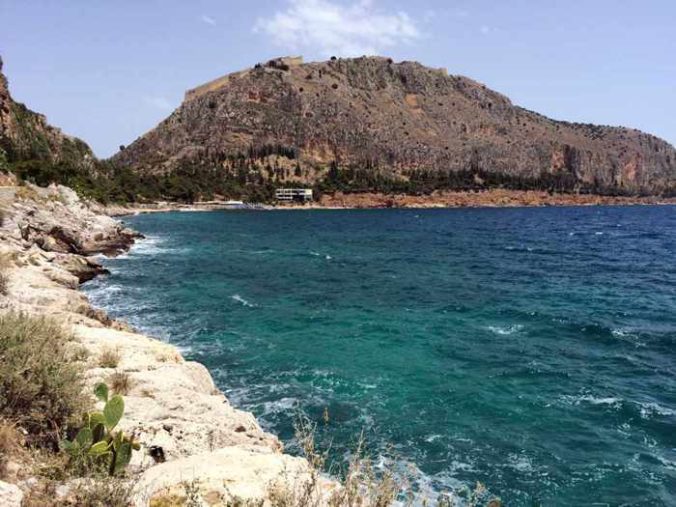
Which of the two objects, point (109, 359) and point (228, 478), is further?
point (109, 359)

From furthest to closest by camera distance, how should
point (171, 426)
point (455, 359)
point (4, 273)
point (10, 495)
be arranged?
point (455, 359) < point (4, 273) < point (171, 426) < point (10, 495)

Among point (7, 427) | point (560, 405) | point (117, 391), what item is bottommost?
point (560, 405)

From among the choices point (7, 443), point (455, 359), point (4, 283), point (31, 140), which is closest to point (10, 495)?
point (7, 443)

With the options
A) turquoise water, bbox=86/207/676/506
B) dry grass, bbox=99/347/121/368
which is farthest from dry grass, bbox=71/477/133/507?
turquoise water, bbox=86/207/676/506

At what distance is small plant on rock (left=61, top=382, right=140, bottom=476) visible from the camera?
240 inches

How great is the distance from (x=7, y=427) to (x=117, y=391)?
3204 mm

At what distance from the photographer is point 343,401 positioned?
1588 cm

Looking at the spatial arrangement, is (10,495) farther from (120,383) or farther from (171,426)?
(120,383)

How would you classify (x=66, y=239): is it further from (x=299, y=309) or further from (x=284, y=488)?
(x=284, y=488)

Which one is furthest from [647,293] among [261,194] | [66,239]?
[261,194]

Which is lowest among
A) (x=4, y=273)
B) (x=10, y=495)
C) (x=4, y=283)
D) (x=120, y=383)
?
(x=120, y=383)

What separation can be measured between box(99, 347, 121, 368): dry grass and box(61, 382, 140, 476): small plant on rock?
139 inches

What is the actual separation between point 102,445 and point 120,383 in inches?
128

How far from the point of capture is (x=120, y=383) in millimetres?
9367
